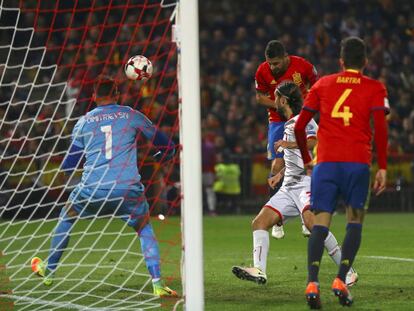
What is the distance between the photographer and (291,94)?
940 centimetres

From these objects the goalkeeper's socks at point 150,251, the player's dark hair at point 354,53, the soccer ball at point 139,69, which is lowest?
the goalkeeper's socks at point 150,251

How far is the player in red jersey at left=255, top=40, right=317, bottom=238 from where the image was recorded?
10.8m

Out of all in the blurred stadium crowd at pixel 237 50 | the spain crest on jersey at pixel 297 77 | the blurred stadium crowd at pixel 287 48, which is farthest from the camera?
the blurred stadium crowd at pixel 287 48

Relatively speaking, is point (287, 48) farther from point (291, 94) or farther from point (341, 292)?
point (341, 292)

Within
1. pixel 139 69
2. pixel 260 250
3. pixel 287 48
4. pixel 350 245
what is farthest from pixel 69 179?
pixel 287 48

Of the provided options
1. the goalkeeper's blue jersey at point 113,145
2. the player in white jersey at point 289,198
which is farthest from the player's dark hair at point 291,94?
the goalkeeper's blue jersey at point 113,145

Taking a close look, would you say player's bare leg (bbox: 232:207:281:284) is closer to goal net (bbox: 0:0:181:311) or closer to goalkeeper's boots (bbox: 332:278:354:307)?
goal net (bbox: 0:0:181:311)

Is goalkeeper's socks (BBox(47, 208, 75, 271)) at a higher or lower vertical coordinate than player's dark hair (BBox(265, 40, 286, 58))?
lower

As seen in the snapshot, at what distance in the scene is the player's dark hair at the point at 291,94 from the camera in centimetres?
938

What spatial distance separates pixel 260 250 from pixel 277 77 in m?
2.61

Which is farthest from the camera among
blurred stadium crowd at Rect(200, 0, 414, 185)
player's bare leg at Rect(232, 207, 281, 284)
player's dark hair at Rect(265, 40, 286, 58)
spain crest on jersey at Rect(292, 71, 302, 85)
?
blurred stadium crowd at Rect(200, 0, 414, 185)

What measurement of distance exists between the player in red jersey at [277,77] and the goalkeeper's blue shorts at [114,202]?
1.72 m

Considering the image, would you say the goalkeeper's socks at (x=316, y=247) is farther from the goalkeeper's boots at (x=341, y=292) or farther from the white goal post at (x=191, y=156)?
the white goal post at (x=191, y=156)

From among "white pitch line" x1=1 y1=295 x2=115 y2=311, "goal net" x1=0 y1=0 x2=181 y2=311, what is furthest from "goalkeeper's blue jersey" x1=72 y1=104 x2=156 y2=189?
"white pitch line" x1=1 y1=295 x2=115 y2=311
